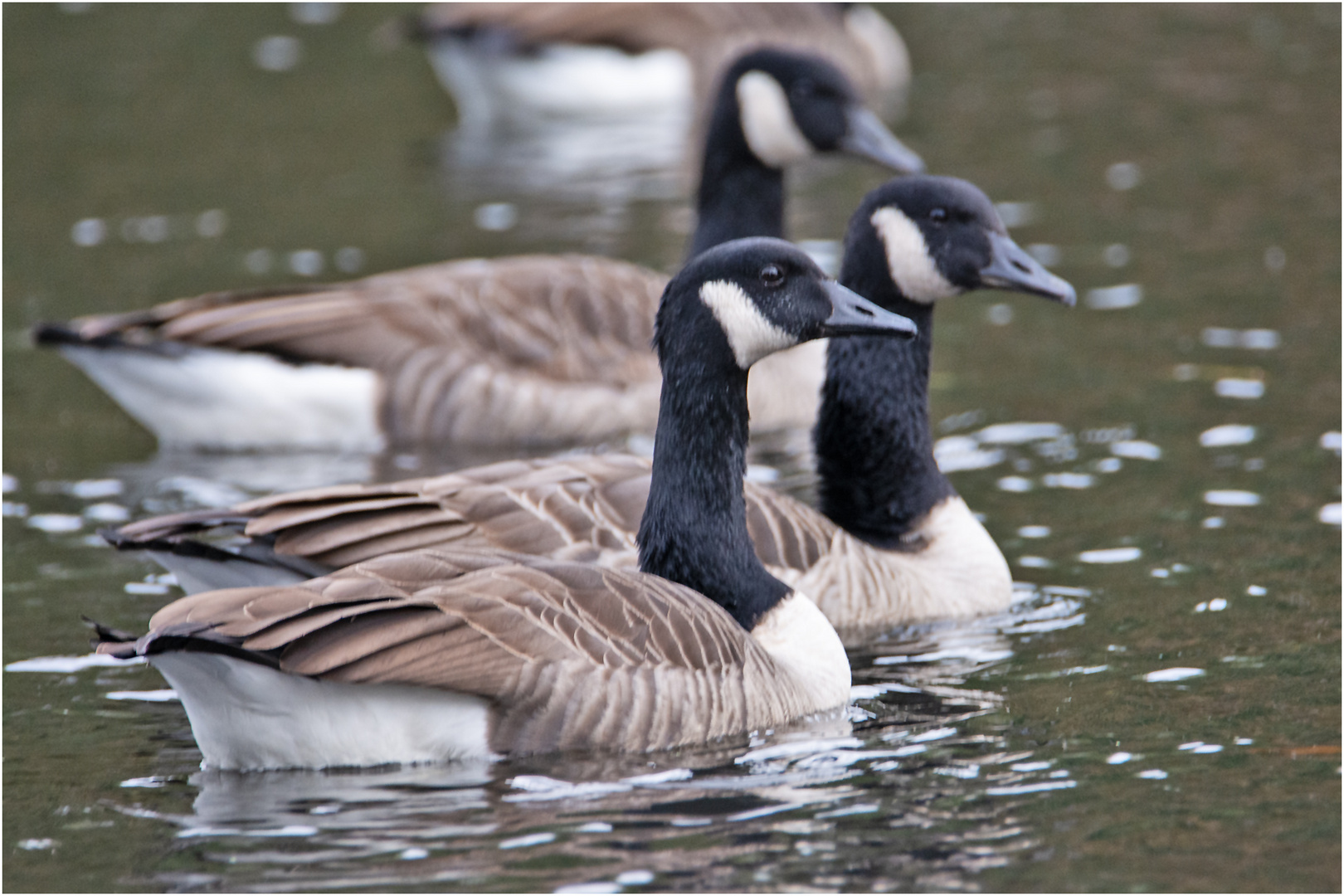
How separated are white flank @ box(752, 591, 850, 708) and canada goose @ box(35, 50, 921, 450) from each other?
Answer: 454 centimetres

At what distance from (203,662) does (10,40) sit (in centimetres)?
1808

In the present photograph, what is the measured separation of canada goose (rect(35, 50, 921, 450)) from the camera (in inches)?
465

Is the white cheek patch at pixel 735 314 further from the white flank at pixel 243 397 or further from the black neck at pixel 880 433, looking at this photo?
the white flank at pixel 243 397

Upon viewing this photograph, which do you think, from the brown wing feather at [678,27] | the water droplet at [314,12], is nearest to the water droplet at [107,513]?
the brown wing feather at [678,27]

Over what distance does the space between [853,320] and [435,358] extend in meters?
4.87

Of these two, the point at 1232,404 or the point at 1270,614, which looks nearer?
the point at 1270,614

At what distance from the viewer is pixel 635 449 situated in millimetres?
11875

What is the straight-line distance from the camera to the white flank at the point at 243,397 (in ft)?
38.5

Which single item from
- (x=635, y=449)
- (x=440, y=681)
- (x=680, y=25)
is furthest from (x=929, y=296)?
(x=680, y=25)

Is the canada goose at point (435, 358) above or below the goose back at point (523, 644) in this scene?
above

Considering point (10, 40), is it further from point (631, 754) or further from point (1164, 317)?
point (631, 754)

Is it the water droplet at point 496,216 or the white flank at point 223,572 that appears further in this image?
the water droplet at point 496,216

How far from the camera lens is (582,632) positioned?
6844 mm

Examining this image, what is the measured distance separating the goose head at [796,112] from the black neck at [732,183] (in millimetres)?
36
